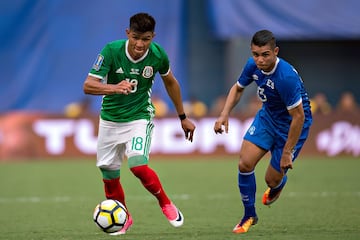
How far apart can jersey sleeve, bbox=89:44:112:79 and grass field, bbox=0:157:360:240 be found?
5.03 ft

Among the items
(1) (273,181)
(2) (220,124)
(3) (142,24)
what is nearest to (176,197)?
(1) (273,181)

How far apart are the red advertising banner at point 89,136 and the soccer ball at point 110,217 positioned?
994cm

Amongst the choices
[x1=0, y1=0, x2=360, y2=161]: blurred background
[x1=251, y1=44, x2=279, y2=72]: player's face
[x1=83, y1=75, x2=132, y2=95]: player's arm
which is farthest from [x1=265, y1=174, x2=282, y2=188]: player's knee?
[x1=0, y1=0, x2=360, y2=161]: blurred background

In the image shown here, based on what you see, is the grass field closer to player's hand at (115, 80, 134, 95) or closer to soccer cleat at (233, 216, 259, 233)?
soccer cleat at (233, 216, 259, 233)

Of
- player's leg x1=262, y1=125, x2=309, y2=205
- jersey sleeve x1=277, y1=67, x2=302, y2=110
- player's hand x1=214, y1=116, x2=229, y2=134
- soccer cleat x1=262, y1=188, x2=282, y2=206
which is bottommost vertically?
soccer cleat x1=262, y1=188, x2=282, y2=206

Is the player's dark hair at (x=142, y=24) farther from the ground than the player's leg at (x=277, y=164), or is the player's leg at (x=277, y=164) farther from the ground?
the player's dark hair at (x=142, y=24)

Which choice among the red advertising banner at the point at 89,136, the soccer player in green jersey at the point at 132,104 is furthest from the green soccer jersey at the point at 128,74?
the red advertising banner at the point at 89,136

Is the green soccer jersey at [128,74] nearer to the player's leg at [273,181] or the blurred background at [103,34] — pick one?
the player's leg at [273,181]

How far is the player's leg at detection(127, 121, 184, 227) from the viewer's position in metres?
8.03

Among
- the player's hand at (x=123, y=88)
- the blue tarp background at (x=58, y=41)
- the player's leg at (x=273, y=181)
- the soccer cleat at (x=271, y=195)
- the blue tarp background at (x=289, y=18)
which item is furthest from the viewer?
the blue tarp background at (x=58, y=41)

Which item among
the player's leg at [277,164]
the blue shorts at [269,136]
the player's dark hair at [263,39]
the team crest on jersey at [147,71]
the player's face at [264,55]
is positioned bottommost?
the player's leg at [277,164]

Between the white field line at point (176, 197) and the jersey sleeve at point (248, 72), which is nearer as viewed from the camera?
the jersey sleeve at point (248, 72)

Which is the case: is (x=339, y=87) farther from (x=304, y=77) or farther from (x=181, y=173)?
(x=181, y=173)

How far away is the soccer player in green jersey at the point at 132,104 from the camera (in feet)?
26.1
